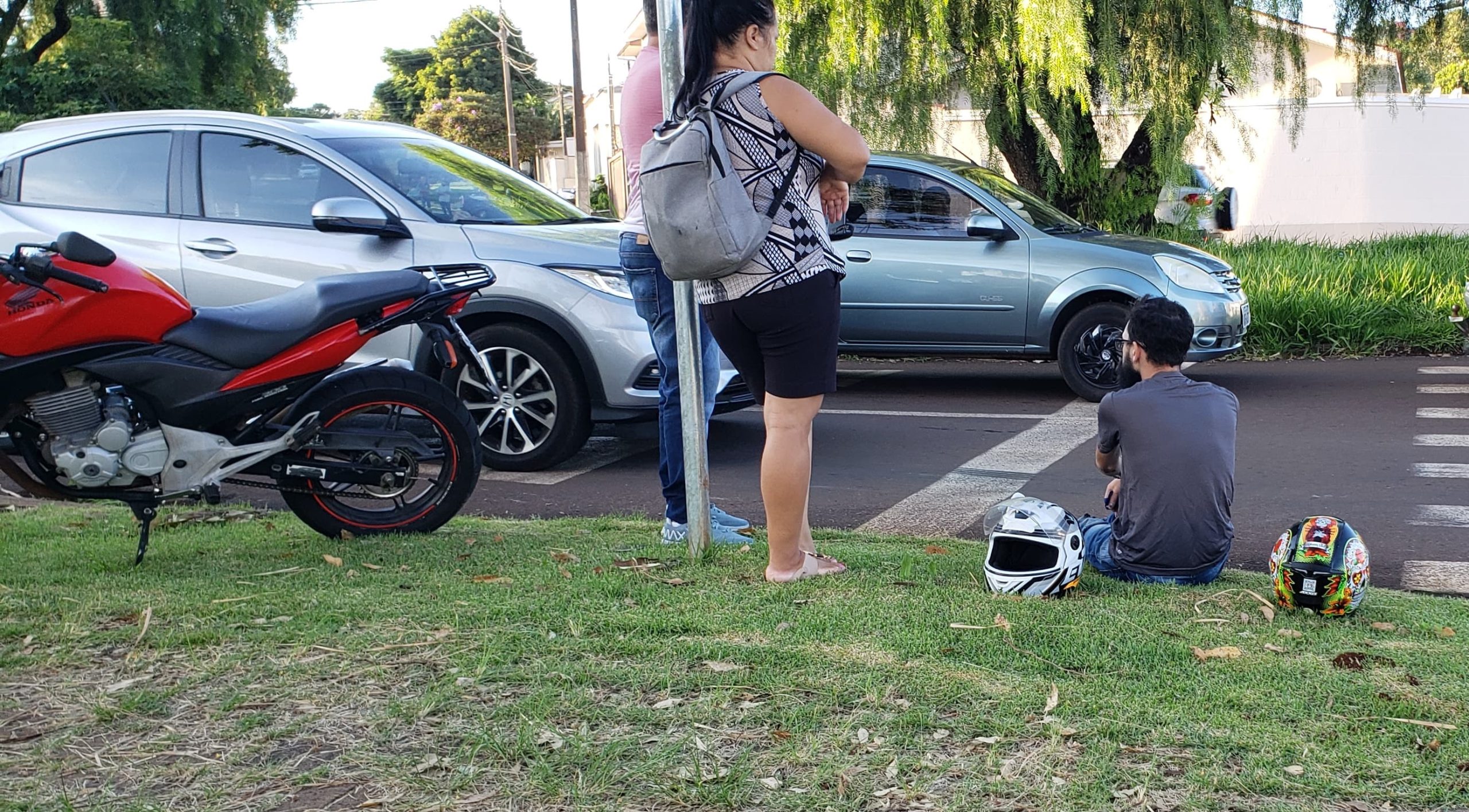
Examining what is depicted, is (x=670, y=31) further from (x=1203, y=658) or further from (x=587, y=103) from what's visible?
(x=587, y=103)

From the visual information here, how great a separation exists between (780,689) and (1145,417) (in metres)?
1.70

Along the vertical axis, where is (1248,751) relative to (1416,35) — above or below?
below

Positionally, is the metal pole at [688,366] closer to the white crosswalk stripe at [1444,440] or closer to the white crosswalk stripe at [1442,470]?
the white crosswalk stripe at [1442,470]

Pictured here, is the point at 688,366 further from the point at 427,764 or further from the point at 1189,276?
the point at 1189,276

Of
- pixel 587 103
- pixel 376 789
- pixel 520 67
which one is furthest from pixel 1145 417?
pixel 587 103

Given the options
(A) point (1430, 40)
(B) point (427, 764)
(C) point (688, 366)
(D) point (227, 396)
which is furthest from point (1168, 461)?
(A) point (1430, 40)

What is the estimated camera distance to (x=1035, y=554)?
4.25m

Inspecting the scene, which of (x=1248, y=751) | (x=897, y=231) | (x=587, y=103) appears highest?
(x=587, y=103)

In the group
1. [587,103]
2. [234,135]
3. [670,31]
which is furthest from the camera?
[587,103]

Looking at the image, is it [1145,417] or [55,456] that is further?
[55,456]

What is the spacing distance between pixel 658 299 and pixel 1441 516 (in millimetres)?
3493

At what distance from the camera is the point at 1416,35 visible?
15.0 meters

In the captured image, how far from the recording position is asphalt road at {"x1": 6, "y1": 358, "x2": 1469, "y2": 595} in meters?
5.93

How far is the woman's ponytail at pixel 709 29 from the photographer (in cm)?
400
